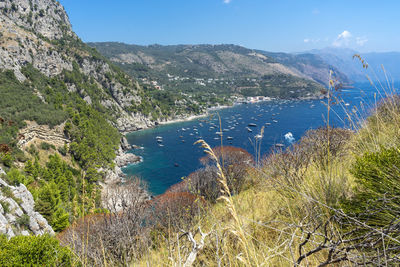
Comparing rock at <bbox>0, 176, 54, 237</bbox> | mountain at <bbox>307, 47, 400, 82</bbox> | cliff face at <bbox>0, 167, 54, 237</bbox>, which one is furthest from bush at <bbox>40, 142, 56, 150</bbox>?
mountain at <bbox>307, 47, 400, 82</bbox>

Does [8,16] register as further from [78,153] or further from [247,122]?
[247,122]

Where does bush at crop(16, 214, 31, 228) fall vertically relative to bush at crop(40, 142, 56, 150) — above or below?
below

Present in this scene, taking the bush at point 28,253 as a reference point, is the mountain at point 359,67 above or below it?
above

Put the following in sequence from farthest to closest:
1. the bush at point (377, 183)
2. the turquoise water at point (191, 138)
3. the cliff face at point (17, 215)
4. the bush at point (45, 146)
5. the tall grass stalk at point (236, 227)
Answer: the turquoise water at point (191, 138)
the bush at point (45, 146)
the cliff face at point (17, 215)
the bush at point (377, 183)
the tall grass stalk at point (236, 227)

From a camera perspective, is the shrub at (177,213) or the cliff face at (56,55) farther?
the cliff face at (56,55)

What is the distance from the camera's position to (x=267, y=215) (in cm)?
297

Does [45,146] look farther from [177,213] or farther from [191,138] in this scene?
[191,138]

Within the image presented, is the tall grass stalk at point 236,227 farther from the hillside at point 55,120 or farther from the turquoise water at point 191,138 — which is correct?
the turquoise water at point 191,138

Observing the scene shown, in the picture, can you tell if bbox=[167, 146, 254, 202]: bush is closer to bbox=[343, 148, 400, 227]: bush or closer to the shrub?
the shrub

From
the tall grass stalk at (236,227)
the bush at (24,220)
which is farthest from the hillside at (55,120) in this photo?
the tall grass stalk at (236,227)

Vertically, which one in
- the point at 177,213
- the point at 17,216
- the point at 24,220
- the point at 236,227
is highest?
the point at 236,227

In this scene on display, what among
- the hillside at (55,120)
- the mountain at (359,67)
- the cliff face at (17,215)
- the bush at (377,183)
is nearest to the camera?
the bush at (377,183)

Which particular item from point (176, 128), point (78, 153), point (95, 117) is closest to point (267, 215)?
point (78, 153)

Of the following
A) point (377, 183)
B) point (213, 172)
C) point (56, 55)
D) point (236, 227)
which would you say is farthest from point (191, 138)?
point (236, 227)
